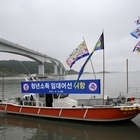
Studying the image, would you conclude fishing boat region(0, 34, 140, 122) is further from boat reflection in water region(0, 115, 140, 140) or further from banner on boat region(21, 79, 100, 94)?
boat reflection in water region(0, 115, 140, 140)

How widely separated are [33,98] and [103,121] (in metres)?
6.32

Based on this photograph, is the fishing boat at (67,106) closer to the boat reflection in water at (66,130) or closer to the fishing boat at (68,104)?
the fishing boat at (68,104)

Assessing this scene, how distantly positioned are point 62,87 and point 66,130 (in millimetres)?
3119

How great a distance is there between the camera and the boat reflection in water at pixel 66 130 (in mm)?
11289

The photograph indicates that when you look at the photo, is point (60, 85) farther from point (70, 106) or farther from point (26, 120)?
point (26, 120)

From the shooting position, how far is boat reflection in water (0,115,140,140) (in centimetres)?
1129

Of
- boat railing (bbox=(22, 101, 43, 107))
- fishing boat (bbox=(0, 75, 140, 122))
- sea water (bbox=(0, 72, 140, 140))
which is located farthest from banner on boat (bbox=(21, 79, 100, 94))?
sea water (bbox=(0, 72, 140, 140))

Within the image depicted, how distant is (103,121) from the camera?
12906 mm

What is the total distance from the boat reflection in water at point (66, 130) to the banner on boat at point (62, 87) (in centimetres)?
214

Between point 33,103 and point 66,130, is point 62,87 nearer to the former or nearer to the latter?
point 66,130

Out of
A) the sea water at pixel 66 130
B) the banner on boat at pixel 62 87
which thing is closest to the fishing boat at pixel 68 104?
the banner on boat at pixel 62 87

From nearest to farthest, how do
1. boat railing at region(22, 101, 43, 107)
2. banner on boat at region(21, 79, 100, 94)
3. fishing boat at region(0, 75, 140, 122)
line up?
fishing boat at region(0, 75, 140, 122)
banner on boat at region(21, 79, 100, 94)
boat railing at region(22, 101, 43, 107)

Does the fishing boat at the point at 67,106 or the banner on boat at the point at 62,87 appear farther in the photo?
the banner on boat at the point at 62,87

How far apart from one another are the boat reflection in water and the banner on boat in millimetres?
2145
